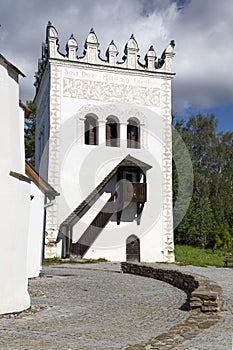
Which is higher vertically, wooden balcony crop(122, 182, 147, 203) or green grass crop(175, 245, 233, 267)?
wooden balcony crop(122, 182, 147, 203)

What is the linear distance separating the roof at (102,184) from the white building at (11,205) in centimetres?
1439

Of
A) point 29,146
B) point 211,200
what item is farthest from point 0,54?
point 211,200

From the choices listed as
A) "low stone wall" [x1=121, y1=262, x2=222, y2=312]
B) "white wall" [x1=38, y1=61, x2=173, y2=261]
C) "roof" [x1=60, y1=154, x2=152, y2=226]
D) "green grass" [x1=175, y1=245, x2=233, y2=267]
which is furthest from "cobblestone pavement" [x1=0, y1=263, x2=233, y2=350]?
"white wall" [x1=38, y1=61, x2=173, y2=261]

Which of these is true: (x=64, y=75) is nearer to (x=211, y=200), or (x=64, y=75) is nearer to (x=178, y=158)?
(x=178, y=158)

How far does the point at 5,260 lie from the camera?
25.2ft

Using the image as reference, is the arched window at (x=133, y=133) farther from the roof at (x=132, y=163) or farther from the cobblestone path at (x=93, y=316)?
the cobblestone path at (x=93, y=316)

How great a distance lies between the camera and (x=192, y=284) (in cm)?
1080

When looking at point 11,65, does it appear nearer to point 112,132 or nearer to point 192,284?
point 192,284

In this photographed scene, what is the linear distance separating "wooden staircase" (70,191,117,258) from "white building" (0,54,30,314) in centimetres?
1430

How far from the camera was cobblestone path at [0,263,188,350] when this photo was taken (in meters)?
5.92

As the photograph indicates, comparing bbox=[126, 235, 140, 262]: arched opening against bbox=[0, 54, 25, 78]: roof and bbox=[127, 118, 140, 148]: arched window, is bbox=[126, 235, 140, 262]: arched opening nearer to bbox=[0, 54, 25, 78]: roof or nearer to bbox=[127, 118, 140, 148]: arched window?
bbox=[127, 118, 140, 148]: arched window

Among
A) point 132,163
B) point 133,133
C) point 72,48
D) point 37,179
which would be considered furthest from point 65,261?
point 72,48

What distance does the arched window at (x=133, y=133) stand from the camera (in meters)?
24.6

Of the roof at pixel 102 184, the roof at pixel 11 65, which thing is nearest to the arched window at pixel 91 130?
the roof at pixel 102 184
